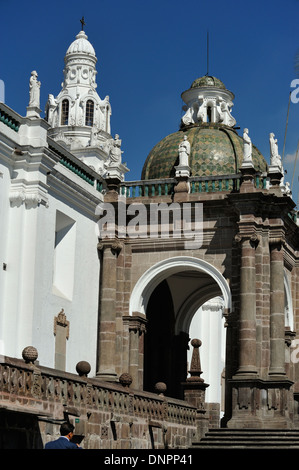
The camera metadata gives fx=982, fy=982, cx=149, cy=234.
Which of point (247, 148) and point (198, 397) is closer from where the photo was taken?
point (198, 397)

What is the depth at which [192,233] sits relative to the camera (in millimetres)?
27391

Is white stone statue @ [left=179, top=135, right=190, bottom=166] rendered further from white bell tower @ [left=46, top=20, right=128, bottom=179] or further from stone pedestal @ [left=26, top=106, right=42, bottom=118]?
white bell tower @ [left=46, top=20, right=128, bottom=179]

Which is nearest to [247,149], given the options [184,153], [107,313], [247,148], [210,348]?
[247,148]

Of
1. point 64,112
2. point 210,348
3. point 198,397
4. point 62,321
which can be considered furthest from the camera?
point 64,112

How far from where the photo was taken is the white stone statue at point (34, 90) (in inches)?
968

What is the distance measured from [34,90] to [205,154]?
718 cm

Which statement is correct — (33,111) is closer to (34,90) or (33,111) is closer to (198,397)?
(34,90)

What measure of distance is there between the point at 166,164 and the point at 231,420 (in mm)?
8842

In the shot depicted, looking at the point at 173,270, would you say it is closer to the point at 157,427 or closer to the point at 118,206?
the point at 118,206

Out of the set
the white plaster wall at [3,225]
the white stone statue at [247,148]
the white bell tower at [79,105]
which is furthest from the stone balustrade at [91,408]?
the white bell tower at [79,105]

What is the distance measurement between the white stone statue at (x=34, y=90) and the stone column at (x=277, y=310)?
Result: 7390 mm

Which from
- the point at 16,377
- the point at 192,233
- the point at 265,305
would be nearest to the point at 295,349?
the point at 265,305

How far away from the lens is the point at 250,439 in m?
24.0
